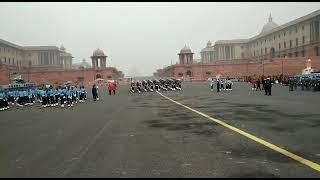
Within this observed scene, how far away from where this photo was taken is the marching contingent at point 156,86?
54.9 meters

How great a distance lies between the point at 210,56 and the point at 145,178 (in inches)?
6007

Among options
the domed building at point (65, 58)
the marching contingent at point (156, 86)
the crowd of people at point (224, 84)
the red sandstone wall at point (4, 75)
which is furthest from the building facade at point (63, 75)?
the domed building at point (65, 58)

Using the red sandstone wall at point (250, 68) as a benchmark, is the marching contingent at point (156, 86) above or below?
below

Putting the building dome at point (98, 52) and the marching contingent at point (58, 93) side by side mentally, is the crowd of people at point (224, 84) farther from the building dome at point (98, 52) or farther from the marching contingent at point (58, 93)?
the building dome at point (98, 52)

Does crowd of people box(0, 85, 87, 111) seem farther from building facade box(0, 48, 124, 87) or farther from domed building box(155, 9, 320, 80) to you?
building facade box(0, 48, 124, 87)

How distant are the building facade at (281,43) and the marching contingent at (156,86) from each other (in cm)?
3832

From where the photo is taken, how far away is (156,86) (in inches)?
2221

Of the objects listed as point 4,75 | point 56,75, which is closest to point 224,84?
point 4,75

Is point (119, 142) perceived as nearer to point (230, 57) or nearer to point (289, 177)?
point (289, 177)

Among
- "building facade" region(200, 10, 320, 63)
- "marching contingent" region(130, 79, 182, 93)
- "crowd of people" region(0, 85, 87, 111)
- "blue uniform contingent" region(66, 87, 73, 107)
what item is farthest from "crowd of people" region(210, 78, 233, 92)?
"building facade" region(200, 10, 320, 63)

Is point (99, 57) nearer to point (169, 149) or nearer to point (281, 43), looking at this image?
point (281, 43)

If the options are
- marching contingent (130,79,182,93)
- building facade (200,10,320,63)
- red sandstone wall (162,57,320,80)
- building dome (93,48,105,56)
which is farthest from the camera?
building dome (93,48,105,56)

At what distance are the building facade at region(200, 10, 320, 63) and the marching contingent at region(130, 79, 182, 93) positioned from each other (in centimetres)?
3832

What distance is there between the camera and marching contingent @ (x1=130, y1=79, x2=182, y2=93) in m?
54.9
